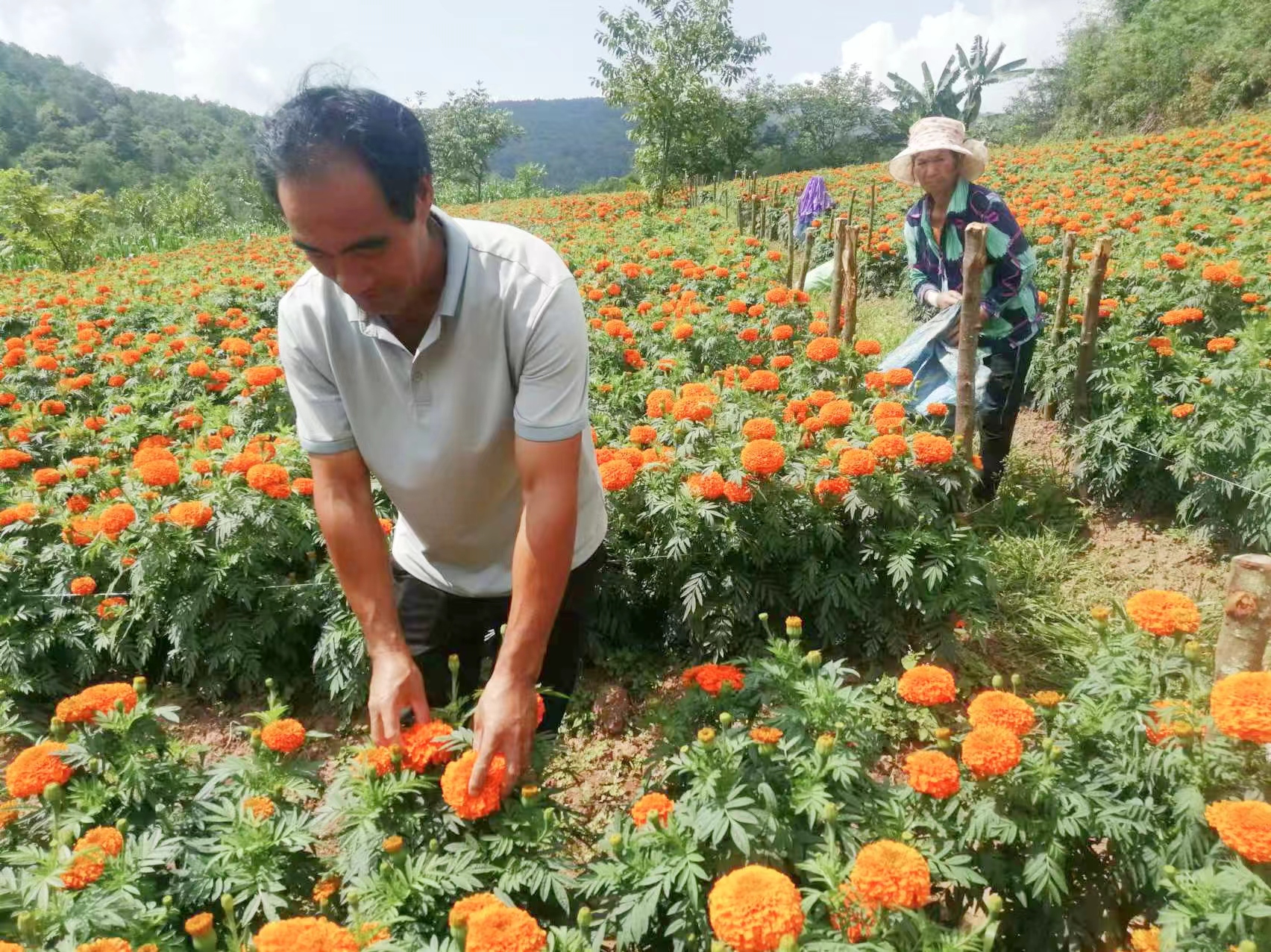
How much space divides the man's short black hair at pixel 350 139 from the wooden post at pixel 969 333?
2765mm

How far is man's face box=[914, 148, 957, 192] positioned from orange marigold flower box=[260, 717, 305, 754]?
3.63 meters

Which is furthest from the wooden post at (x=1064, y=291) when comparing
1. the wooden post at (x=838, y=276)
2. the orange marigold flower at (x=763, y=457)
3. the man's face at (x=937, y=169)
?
the orange marigold flower at (x=763, y=457)

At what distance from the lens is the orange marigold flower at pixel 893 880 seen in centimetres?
124

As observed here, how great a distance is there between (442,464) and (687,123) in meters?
22.3

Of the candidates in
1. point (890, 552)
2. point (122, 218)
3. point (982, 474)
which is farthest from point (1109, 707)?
point (122, 218)

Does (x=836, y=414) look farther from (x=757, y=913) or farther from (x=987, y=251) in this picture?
(x=757, y=913)

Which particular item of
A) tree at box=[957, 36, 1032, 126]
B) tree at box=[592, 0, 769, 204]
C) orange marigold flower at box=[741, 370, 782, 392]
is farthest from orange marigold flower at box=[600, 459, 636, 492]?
tree at box=[957, 36, 1032, 126]

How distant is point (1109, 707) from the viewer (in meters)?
1.64

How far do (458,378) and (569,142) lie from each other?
132 meters

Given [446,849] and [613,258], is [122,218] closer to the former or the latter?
[613,258]

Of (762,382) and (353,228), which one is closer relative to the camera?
(353,228)

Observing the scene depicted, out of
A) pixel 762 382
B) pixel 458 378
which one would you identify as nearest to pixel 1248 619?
pixel 458 378

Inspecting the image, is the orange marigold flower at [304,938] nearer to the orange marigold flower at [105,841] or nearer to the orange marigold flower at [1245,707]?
the orange marigold flower at [105,841]

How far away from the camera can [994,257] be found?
3.73 meters
